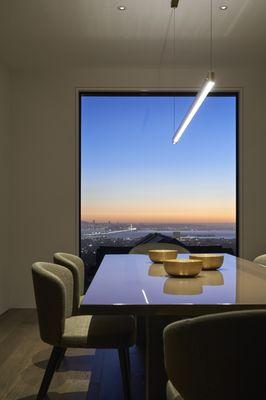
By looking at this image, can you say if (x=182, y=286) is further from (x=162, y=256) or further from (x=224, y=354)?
(x=162, y=256)

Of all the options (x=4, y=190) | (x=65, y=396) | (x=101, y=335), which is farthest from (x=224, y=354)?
(x=4, y=190)

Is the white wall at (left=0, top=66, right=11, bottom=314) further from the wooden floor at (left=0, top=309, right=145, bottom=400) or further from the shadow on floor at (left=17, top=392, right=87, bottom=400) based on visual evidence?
the shadow on floor at (left=17, top=392, right=87, bottom=400)

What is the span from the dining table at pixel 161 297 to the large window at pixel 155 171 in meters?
3.04

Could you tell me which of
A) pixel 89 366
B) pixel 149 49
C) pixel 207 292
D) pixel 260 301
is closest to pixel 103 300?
pixel 207 292

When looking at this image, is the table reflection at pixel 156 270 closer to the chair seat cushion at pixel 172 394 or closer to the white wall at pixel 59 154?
the chair seat cushion at pixel 172 394

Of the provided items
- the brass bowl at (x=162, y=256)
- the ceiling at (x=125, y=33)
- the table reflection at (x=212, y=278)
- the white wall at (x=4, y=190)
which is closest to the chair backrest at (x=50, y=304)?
the table reflection at (x=212, y=278)

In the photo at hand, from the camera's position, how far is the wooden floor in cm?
273

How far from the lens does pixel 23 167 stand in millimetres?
5445

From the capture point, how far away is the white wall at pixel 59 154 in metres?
5.41

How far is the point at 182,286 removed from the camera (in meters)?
1.97

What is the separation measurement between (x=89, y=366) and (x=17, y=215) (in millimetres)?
2550

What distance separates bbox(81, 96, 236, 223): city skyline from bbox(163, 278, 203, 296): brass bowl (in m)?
3.49

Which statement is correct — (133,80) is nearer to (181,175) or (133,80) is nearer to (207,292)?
(181,175)

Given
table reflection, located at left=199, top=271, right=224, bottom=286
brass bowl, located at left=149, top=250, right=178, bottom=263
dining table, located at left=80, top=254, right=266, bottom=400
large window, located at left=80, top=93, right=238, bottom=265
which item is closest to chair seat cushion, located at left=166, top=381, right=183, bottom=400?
dining table, located at left=80, top=254, right=266, bottom=400
